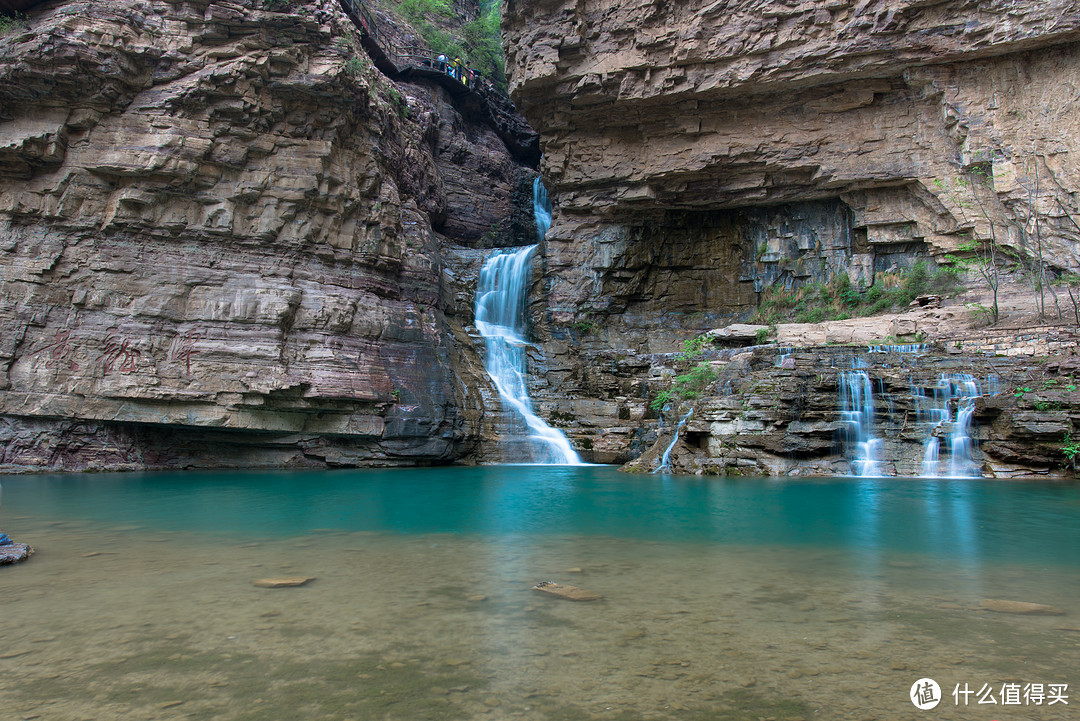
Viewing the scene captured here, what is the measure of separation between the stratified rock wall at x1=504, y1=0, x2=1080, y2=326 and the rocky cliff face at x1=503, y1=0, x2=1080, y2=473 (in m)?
0.05

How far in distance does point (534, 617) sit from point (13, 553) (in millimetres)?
4216

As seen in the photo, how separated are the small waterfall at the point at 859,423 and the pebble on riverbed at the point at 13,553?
12.5m

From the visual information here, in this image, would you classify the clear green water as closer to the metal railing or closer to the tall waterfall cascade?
the tall waterfall cascade

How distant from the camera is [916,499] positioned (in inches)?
337

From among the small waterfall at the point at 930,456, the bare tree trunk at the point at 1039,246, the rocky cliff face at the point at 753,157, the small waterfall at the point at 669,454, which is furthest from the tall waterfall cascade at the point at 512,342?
the bare tree trunk at the point at 1039,246

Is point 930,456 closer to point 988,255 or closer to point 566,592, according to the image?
point 988,255

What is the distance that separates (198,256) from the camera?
54.3ft

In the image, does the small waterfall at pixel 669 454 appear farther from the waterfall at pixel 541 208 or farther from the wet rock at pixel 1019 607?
the waterfall at pixel 541 208

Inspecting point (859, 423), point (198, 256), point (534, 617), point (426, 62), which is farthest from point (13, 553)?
point (426, 62)

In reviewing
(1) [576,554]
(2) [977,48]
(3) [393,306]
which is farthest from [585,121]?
(1) [576,554]

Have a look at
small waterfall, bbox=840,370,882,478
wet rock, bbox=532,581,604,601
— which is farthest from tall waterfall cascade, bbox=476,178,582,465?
wet rock, bbox=532,581,604,601

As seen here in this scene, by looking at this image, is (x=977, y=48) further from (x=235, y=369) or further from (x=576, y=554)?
(x=235, y=369)

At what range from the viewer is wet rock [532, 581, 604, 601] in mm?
3711

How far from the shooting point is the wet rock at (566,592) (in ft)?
12.2
